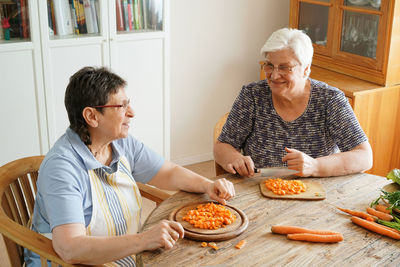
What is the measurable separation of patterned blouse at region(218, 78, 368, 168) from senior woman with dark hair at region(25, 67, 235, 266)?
54 cm

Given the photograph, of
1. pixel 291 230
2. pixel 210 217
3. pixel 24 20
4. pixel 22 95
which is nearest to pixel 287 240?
pixel 291 230

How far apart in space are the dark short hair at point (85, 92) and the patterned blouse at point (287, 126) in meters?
0.82

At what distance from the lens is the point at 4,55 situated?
3098 mm

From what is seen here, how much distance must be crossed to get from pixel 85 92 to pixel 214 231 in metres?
0.67

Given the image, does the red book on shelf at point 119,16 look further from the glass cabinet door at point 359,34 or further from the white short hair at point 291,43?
the glass cabinet door at point 359,34

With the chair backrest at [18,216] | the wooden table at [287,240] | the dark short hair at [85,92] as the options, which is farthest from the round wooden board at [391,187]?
the chair backrest at [18,216]

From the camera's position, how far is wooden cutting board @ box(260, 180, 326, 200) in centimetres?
202

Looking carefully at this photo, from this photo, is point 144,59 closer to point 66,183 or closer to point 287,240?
point 66,183

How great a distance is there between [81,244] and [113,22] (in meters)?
2.13

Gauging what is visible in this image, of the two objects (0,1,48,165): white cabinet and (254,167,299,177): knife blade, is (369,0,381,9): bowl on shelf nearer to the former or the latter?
(254,167,299,177): knife blade

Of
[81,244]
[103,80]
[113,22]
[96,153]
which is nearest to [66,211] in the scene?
[81,244]

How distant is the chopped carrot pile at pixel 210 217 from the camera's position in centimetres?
177

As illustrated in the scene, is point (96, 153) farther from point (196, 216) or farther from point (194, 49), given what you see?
point (194, 49)

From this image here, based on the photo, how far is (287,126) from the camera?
248cm
